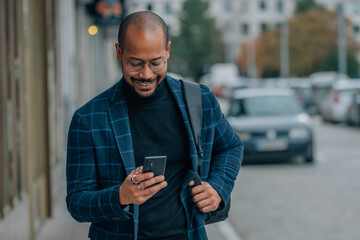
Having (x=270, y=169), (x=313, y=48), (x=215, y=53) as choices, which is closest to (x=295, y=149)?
(x=270, y=169)

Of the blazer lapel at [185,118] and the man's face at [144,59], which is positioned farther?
the blazer lapel at [185,118]

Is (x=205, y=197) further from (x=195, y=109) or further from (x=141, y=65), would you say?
(x=141, y=65)

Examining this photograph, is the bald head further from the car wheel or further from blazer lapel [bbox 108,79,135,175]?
the car wheel

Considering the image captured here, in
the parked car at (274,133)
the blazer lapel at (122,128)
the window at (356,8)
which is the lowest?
the parked car at (274,133)

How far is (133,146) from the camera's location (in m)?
2.50

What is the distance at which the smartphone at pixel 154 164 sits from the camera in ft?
7.30

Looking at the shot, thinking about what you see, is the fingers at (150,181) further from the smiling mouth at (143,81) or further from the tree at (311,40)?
the tree at (311,40)

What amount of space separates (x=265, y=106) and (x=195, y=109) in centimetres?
1194

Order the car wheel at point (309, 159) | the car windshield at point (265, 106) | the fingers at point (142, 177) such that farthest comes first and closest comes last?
the car windshield at point (265, 106) < the car wheel at point (309, 159) < the fingers at point (142, 177)

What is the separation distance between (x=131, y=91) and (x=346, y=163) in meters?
11.8

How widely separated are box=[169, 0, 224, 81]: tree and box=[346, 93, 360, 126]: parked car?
77832 mm

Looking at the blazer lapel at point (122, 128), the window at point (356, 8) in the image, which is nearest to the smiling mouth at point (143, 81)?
the blazer lapel at point (122, 128)

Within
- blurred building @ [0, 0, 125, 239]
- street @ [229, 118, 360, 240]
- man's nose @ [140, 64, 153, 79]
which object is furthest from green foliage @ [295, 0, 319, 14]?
man's nose @ [140, 64, 153, 79]

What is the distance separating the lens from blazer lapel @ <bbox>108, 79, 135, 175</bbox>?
7.99 feet
